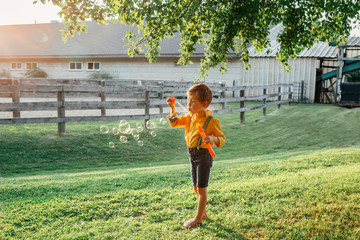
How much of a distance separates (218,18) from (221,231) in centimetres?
349

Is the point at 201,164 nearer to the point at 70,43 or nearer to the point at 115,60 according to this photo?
the point at 115,60

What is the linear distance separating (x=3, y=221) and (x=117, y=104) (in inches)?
289

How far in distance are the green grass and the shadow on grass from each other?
0.4 inches

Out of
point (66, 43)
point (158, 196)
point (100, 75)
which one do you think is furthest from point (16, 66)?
point (158, 196)

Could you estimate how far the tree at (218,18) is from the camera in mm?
4969

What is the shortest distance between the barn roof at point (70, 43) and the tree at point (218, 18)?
1830 cm

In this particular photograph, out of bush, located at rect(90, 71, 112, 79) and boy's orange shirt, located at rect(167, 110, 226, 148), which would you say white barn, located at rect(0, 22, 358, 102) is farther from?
boy's orange shirt, located at rect(167, 110, 226, 148)

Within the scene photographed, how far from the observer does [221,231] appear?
396cm

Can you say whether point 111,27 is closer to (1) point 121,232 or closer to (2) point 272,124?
(2) point 272,124

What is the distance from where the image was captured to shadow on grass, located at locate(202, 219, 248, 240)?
3.84 metres

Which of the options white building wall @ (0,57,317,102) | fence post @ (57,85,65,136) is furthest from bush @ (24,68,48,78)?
fence post @ (57,85,65,136)

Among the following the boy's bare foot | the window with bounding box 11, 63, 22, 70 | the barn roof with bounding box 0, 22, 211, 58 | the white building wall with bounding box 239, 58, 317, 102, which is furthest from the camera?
the window with bounding box 11, 63, 22, 70

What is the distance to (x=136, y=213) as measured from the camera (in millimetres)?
4578

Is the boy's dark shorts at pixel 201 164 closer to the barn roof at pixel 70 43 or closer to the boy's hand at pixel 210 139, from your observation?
the boy's hand at pixel 210 139
